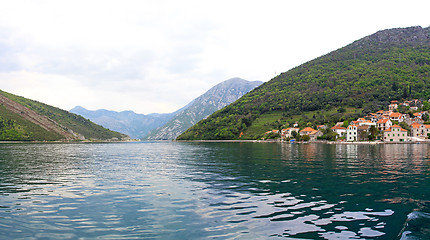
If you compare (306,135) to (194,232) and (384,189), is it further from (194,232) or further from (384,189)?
(194,232)

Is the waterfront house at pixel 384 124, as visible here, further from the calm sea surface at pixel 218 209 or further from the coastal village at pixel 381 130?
the calm sea surface at pixel 218 209

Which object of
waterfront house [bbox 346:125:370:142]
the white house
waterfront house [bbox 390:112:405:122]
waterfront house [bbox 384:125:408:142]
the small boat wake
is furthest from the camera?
waterfront house [bbox 390:112:405:122]

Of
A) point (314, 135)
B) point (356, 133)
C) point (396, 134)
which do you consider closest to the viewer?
point (396, 134)

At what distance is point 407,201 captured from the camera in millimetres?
18656

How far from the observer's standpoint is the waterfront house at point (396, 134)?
446 feet

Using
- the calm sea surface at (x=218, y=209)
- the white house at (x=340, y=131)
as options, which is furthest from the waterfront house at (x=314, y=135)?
the calm sea surface at (x=218, y=209)

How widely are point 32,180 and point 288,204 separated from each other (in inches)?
1007

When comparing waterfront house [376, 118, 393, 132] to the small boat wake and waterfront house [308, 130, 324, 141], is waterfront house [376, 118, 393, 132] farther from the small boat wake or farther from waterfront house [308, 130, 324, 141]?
the small boat wake

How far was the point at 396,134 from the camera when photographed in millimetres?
136625

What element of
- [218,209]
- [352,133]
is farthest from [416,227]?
[352,133]

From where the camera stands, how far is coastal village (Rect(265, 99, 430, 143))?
451ft

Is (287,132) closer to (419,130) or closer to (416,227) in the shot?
(419,130)

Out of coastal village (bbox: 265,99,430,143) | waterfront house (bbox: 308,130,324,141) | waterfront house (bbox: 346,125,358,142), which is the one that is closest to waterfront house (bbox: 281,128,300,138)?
coastal village (bbox: 265,99,430,143)

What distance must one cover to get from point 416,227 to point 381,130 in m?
152
